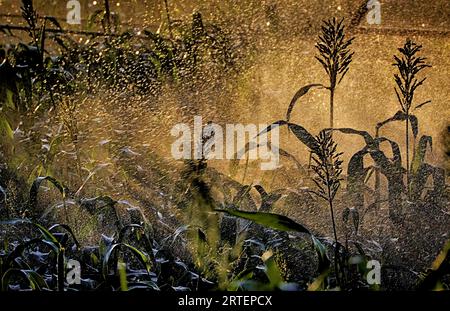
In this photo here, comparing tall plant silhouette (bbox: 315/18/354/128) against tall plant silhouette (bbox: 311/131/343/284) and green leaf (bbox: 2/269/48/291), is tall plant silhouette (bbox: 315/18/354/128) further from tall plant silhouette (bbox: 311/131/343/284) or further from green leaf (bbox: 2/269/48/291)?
green leaf (bbox: 2/269/48/291)

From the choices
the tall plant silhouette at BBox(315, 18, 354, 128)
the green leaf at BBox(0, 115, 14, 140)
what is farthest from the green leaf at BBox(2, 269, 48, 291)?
the tall plant silhouette at BBox(315, 18, 354, 128)

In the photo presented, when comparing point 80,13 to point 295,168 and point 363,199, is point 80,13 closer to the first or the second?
point 295,168

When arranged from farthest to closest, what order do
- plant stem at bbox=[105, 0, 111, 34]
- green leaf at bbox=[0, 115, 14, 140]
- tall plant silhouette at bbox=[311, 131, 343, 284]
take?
plant stem at bbox=[105, 0, 111, 34], green leaf at bbox=[0, 115, 14, 140], tall plant silhouette at bbox=[311, 131, 343, 284]

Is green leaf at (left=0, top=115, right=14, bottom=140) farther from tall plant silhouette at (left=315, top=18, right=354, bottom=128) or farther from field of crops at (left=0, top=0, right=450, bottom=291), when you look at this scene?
tall plant silhouette at (left=315, top=18, right=354, bottom=128)

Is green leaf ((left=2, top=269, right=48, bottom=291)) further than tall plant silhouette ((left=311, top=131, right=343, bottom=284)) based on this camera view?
No

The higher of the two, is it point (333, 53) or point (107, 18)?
point (107, 18)

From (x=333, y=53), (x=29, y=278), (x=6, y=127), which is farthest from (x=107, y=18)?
(x=29, y=278)

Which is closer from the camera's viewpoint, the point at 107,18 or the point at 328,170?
the point at 328,170

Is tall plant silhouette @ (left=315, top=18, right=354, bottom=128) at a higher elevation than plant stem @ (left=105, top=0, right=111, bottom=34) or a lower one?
lower

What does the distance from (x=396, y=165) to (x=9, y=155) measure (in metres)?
1.10

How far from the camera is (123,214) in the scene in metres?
1.95

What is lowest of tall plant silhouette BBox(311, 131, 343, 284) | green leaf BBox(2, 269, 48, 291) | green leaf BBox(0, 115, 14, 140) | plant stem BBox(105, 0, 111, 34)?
green leaf BBox(2, 269, 48, 291)

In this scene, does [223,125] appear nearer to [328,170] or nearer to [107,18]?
[328,170]

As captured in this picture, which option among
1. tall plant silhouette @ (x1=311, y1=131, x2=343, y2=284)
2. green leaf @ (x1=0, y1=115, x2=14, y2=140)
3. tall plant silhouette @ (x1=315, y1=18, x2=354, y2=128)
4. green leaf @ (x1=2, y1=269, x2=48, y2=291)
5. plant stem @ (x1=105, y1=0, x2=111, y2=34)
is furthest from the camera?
plant stem @ (x1=105, y1=0, x2=111, y2=34)
